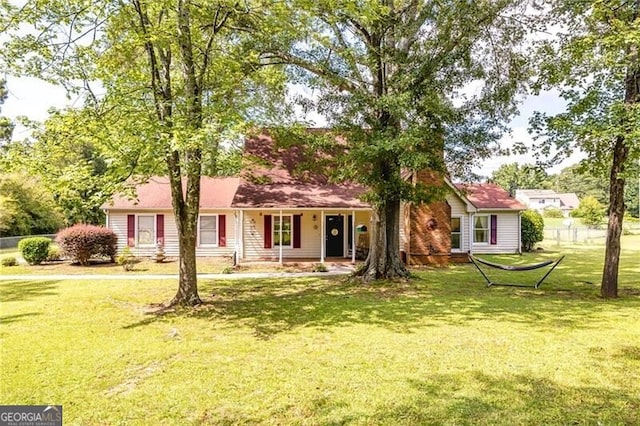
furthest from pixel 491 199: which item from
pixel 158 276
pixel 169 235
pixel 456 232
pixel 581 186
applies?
pixel 581 186

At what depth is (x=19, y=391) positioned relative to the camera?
473 centimetres

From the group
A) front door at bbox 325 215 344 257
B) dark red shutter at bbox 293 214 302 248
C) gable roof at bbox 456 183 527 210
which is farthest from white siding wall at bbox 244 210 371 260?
gable roof at bbox 456 183 527 210

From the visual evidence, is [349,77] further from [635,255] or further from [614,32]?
[635,255]

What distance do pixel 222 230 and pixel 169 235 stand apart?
101 inches

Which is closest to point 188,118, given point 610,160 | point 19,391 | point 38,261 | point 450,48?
point 19,391

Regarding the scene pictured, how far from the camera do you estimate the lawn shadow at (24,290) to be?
10.5 metres

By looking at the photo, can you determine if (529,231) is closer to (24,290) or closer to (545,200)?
(24,290)

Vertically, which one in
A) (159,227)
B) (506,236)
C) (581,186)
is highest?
(581,186)

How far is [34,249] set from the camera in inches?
656

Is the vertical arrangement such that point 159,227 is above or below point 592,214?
below

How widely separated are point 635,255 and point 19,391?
982 inches

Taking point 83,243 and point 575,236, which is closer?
point 83,243

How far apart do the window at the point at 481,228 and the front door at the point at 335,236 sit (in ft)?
26.6

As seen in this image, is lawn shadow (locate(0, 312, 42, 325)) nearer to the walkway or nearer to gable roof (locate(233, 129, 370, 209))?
the walkway
